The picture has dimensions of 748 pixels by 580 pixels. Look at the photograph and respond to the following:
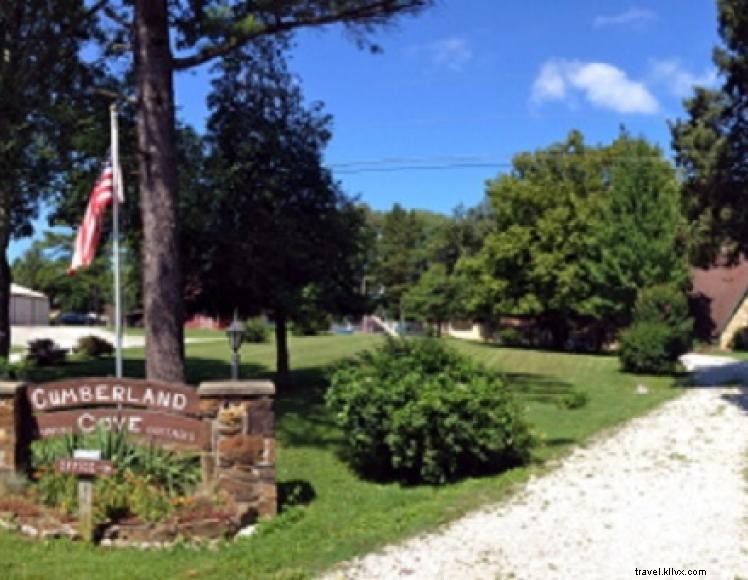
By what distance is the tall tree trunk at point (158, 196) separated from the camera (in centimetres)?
953

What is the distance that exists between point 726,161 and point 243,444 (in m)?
15.3

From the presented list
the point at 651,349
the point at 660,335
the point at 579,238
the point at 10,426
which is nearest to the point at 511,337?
the point at 579,238

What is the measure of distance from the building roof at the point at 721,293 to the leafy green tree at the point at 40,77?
3502cm

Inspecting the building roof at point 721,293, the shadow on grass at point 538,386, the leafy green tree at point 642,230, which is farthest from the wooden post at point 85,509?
the building roof at point 721,293

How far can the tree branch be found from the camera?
999 cm

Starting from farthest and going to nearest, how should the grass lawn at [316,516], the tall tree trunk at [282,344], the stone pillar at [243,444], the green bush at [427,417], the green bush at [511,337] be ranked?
the green bush at [511,337], the tall tree trunk at [282,344], the green bush at [427,417], the stone pillar at [243,444], the grass lawn at [316,516]

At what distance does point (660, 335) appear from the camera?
21.9 meters

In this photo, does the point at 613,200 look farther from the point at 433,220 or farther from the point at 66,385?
the point at 433,220

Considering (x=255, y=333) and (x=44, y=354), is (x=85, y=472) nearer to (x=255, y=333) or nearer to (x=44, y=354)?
(x=44, y=354)

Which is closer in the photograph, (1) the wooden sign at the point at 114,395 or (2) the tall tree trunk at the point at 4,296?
(1) the wooden sign at the point at 114,395

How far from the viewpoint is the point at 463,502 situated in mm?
7539

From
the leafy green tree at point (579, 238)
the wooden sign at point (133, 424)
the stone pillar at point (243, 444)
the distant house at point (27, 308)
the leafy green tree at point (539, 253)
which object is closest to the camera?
the stone pillar at point (243, 444)

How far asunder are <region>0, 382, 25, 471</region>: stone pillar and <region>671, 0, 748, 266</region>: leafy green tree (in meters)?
14.2

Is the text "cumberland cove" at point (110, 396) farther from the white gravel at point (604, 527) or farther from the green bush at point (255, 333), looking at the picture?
the green bush at point (255, 333)
